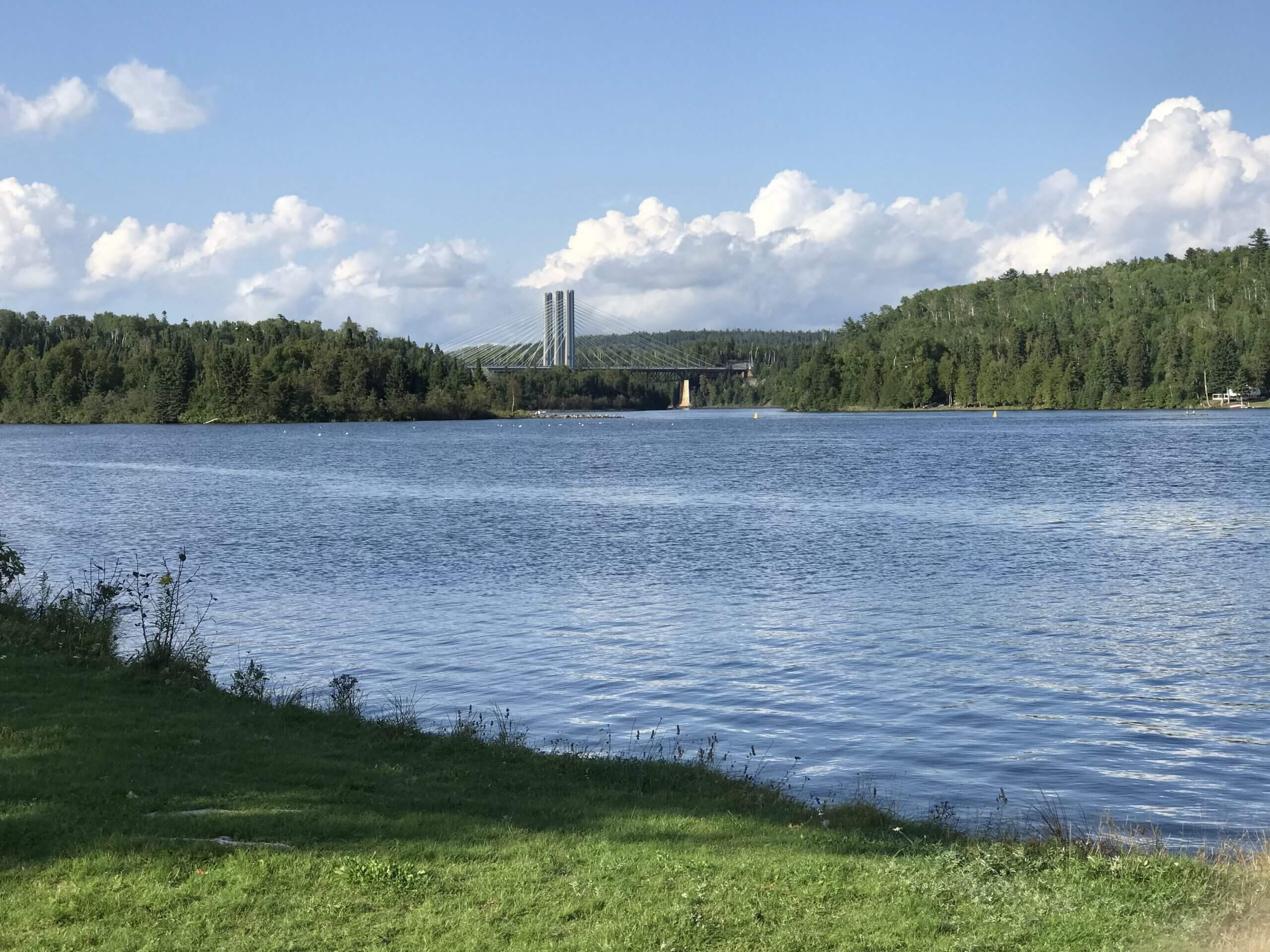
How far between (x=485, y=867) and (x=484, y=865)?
0.16 ft

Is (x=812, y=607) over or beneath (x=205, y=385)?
beneath

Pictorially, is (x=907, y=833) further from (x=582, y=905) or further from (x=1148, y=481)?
(x=1148, y=481)

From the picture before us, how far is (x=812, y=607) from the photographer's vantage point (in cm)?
2489

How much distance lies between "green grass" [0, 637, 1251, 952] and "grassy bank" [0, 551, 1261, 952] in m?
0.02

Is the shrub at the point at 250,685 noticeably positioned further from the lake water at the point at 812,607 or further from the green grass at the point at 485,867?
the green grass at the point at 485,867

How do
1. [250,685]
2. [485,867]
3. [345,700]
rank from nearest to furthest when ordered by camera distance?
[485,867]
[345,700]
[250,685]

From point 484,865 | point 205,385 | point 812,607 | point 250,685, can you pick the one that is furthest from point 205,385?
point 484,865

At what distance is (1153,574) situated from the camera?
2856cm

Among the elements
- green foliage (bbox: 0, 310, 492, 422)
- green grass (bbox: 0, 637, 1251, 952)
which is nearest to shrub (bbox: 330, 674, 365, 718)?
green grass (bbox: 0, 637, 1251, 952)

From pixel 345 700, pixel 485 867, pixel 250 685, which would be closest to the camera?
pixel 485 867

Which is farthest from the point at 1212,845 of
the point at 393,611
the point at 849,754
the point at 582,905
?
the point at 393,611

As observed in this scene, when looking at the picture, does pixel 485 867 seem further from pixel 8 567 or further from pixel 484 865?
pixel 8 567

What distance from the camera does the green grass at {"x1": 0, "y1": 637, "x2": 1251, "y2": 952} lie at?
690 cm

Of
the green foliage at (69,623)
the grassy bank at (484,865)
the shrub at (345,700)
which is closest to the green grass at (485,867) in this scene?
the grassy bank at (484,865)
